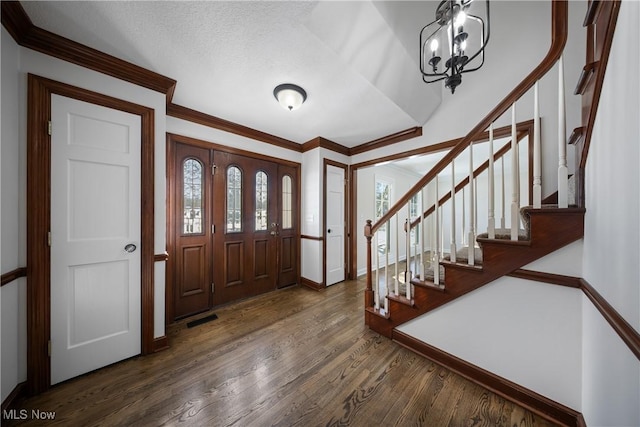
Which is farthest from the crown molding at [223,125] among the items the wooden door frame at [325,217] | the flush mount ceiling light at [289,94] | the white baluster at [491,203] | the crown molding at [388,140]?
the white baluster at [491,203]

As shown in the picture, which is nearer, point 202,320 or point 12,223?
point 12,223

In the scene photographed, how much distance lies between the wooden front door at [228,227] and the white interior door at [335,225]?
0.52 metres

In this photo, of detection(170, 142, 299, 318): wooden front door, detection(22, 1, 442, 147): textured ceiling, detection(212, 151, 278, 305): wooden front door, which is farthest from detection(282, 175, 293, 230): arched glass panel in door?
detection(22, 1, 442, 147): textured ceiling

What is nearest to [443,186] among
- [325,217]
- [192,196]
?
[325,217]

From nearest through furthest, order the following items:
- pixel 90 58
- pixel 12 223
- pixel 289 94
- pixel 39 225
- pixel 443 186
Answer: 1. pixel 12 223
2. pixel 39 225
3. pixel 90 58
4. pixel 289 94
5. pixel 443 186

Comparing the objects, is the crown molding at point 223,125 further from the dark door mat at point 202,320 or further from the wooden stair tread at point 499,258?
the wooden stair tread at point 499,258

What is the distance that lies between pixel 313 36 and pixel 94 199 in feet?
6.35

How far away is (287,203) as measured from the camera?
341 cm

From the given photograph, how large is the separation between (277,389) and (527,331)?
1.63 metres

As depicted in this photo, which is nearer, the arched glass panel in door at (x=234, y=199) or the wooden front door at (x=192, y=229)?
the wooden front door at (x=192, y=229)

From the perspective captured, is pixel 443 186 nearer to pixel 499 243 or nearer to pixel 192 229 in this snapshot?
pixel 499 243

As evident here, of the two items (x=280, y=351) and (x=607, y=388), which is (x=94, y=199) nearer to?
(x=280, y=351)

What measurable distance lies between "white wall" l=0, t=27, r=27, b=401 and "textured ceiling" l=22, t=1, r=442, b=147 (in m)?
0.39

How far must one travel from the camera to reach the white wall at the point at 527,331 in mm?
1222
